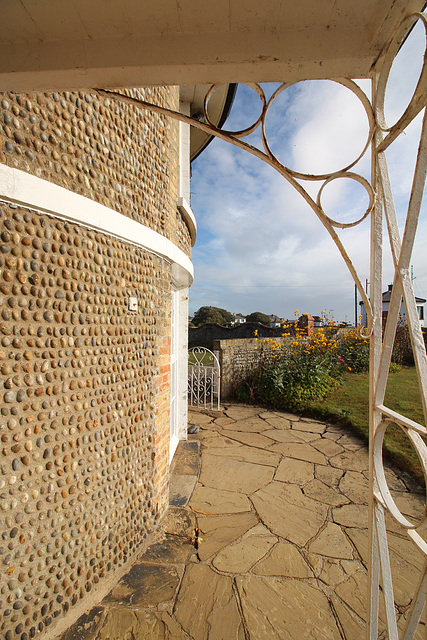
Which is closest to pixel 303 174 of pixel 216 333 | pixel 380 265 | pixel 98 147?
pixel 380 265

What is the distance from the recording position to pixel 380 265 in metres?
1.17

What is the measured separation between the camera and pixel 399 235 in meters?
1.04

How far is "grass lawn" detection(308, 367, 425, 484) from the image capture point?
164 inches

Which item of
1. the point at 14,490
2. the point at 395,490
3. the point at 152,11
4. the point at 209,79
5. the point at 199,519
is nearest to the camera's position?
the point at 152,11

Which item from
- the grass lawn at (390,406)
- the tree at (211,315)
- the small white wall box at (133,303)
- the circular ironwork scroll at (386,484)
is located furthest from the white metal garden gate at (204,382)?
the tree at (211,315)

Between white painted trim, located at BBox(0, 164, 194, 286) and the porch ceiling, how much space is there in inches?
21.7

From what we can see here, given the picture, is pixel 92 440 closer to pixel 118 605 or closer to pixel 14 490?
pixel 14 490

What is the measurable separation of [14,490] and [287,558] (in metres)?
2.15

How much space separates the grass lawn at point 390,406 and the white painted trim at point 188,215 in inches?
156

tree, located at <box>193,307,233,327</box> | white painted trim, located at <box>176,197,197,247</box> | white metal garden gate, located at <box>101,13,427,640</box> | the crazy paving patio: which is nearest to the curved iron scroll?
white metal garden gate, located at <box>101,13,427,640</box>

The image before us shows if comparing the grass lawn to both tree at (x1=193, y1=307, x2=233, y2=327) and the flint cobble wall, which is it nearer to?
the flint cobble wall

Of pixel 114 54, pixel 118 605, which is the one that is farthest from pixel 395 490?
pixel 114 54

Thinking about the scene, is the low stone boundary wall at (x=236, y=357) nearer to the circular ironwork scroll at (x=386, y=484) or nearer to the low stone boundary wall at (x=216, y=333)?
the low stone boundary wall at (x=216, y=333)

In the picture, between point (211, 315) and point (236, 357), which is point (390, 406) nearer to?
point (236, 357)
